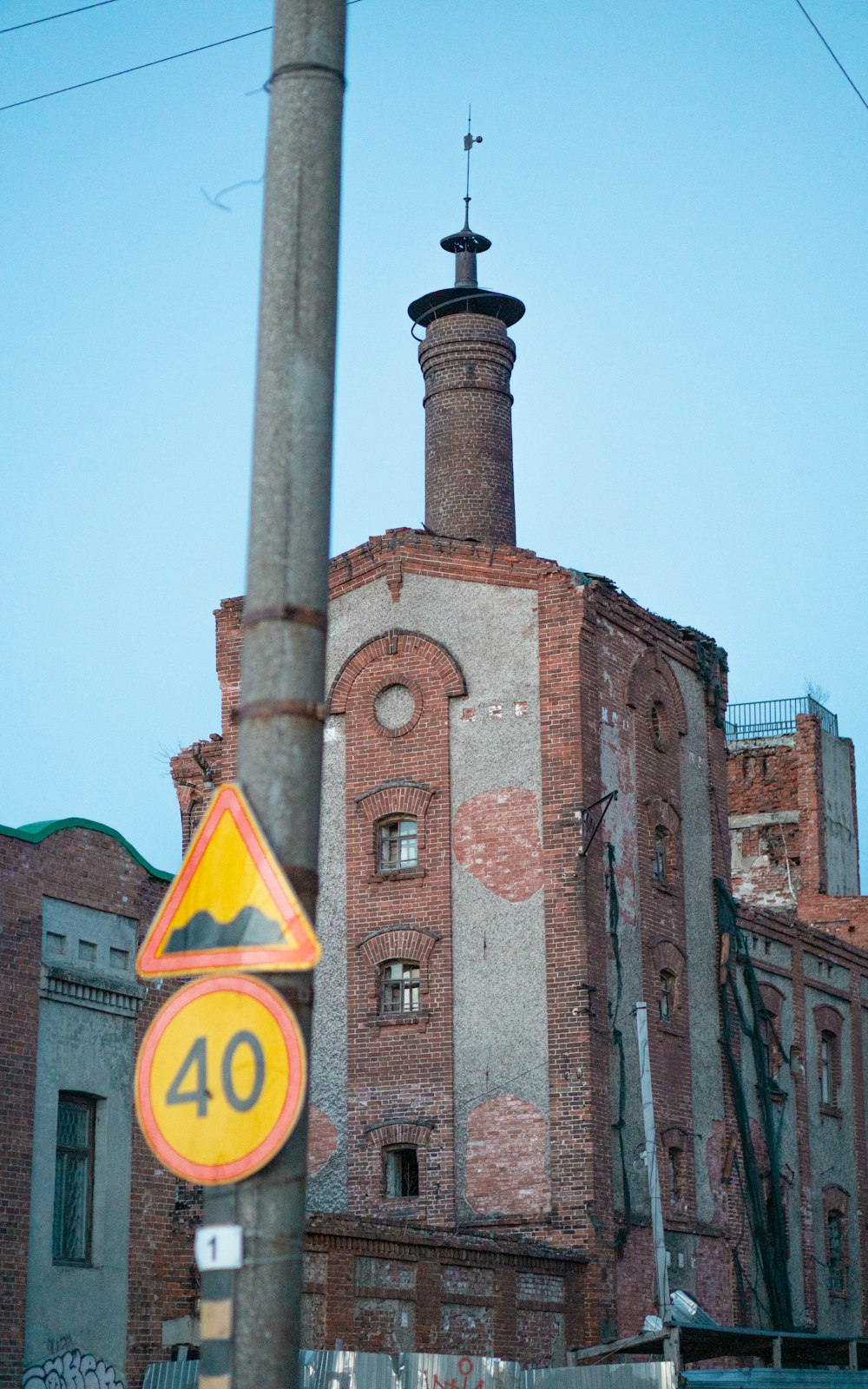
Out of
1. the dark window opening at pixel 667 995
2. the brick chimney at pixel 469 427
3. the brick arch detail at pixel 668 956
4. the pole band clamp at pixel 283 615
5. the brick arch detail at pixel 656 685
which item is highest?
the brick chimney at pixel 469 427

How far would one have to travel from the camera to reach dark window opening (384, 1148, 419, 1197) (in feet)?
93.2

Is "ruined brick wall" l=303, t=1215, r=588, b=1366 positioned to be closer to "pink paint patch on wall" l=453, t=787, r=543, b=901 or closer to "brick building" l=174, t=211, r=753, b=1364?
"brick building" l=174, t=211, r=753, b=1364

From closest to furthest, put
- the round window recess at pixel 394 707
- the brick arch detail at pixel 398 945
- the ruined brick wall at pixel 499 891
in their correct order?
the ruined brick wall at pixel 499 891 → the brick arch detail at pixel 398 945 → the round window recess at pixel 394 707

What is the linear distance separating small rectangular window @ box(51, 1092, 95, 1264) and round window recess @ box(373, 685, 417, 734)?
13.2 meters

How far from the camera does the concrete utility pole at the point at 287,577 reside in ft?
15.3

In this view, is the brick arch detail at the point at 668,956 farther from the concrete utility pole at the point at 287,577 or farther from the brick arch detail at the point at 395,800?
the concrete utility pole at the point at 287,577

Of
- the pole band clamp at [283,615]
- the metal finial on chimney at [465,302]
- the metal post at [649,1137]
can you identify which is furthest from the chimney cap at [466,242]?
the pole band clamp at [283,615]

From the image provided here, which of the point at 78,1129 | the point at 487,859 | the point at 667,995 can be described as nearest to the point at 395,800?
the point at 487,859

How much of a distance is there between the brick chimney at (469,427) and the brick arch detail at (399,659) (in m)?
7.77

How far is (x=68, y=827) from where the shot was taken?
17.6 meters

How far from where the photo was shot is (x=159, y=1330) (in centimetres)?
1770

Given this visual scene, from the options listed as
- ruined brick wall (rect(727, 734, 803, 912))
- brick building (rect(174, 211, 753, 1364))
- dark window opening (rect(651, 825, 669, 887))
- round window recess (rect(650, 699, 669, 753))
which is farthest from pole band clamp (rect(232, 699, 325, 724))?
ruined brick wall (rect(727, 734, 803, 912))

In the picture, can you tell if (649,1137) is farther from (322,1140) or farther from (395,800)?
(395,800)

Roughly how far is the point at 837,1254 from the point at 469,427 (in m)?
18.3
